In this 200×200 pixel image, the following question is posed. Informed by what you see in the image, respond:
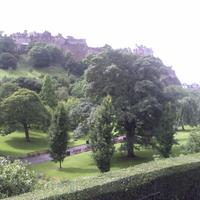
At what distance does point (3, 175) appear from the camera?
8.28 metres

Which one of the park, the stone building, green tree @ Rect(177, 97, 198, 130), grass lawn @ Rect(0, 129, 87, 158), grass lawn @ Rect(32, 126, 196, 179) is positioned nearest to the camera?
the park

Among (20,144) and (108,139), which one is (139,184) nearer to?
(108,139)

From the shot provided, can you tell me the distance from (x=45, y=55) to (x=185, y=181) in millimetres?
94942

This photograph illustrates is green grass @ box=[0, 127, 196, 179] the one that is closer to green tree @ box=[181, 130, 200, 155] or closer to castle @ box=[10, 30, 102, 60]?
green tree @ box=[181, 130, 200, 155]

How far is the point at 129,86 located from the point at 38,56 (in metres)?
79.2

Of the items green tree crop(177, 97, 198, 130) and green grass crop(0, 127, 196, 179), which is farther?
green tree crop(177, 97, 198, 130)

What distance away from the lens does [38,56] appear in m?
94.2

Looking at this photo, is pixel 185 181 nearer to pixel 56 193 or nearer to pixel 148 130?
pixel 56 193

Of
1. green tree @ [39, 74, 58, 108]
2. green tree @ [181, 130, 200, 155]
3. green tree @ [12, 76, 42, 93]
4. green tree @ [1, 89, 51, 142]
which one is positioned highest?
green tree @ [12, 76, 42, 93]

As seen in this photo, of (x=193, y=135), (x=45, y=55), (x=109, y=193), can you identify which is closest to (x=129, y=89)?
(x=193, y=135)

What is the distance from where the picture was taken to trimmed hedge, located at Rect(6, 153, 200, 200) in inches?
275

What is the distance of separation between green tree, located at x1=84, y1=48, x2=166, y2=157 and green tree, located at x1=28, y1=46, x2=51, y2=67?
76145 mm

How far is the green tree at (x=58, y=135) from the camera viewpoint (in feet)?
70.5

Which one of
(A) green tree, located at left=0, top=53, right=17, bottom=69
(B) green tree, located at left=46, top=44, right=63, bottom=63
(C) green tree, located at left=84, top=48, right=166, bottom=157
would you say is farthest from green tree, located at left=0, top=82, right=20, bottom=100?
(B) green tree, located at left=46, top=44, right=63, bottom=63
